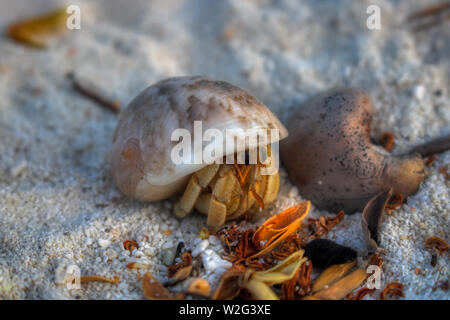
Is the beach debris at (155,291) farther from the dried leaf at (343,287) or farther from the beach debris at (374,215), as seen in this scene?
the beach debris at (374,215)

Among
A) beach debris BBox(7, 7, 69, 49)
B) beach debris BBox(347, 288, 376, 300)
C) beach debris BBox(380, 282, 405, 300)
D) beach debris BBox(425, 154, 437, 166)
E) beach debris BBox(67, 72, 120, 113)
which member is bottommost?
beach debris BBox(347, 288, 376, 300)

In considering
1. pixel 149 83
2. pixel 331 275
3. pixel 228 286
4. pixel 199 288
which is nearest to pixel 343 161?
pixel 331 275

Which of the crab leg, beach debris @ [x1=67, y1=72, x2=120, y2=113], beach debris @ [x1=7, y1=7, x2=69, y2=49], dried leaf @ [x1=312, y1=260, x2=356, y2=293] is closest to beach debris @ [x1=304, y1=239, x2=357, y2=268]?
dried leaf @ [x1=312, y1=260, x2=356, y2=293]

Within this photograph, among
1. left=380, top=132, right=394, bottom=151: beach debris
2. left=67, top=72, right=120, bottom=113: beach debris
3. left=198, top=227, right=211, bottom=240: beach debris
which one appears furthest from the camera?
left=67, top=72, right=120, bottom=113: beach debris

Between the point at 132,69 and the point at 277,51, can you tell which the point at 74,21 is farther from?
the point at 277,51

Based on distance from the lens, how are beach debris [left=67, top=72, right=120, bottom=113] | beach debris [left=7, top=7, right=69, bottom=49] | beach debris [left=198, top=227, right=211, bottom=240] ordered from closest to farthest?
beach debris [left=198, top=227, right=211, bottom=240], beach debris [left=67, top=72, right=120, bottom=113], beach debris [left=7, top=7, right=69, bottom=49]

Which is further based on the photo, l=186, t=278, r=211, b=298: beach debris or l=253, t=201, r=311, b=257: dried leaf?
l=253, t=201, r=311, b=257: dried leaf

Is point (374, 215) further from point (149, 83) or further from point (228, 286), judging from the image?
point (149, 83)

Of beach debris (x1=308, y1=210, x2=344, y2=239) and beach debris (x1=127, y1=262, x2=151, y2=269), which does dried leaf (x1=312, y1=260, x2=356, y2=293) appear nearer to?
beach debris (x1=308, y1=210, x2=344, y2=239)

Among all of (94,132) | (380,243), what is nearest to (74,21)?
(94,132)
